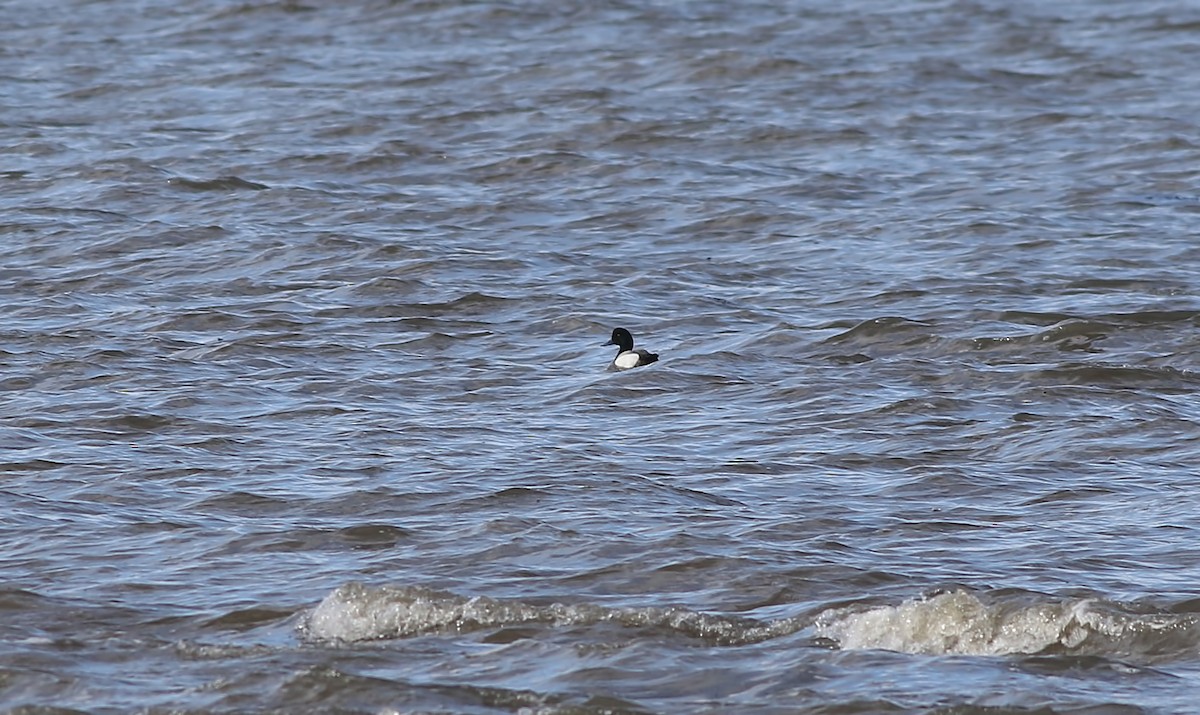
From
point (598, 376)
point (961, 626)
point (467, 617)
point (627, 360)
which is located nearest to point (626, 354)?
point (627, 360)

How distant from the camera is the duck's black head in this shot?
10453mm

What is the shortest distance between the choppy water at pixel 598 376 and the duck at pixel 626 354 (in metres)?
0.13

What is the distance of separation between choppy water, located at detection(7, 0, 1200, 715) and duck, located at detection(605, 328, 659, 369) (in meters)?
0.13

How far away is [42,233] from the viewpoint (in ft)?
42.0

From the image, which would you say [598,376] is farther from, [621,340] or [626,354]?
[621,340]

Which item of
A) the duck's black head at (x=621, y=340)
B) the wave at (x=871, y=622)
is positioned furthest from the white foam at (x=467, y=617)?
the duck's black head at (x=621, y=340)

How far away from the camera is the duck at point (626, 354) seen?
10078mm

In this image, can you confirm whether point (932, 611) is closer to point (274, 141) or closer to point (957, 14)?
point (274, 141)

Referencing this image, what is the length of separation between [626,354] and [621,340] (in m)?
0.37

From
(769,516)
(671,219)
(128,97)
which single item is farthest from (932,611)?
(128,97)

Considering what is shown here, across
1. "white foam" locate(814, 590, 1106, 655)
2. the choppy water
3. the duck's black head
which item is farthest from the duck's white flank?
"white foam" locate(814, 590, 1106, 655)

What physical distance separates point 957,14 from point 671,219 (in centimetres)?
893

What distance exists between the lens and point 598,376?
993 centimetres

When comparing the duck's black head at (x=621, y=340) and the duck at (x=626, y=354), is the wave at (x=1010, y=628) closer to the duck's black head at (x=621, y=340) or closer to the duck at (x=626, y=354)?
the duck at (x=626, y=354)
